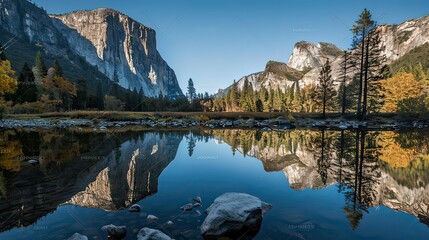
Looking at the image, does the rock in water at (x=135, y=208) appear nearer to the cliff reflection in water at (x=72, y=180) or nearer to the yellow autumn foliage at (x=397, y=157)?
the cliff reflection in water at (x=72, y=180)

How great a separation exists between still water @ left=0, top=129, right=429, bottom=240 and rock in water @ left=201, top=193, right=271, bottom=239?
248mm

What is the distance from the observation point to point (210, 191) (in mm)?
7738

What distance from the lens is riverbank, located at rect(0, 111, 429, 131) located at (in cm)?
3426

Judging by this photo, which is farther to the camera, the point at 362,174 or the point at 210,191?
the point at 362,174

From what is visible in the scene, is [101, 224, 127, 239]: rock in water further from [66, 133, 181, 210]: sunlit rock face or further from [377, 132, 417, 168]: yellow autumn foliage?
[377, 132, 417, 168]: yellow autumn foliage

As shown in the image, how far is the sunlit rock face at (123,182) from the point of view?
21.8 feet

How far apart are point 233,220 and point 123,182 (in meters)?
4.84

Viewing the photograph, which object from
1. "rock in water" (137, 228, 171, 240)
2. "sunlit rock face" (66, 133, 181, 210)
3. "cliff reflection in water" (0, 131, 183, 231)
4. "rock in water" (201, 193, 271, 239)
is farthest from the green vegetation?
"rock in water" (137, 228, 171, 240)

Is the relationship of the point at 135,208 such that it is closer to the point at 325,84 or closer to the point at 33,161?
the point at 33,161

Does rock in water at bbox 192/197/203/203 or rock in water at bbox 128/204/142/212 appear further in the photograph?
rock in water at bbox 192/197/203/203

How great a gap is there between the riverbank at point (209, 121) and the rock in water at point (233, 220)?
1093 inches

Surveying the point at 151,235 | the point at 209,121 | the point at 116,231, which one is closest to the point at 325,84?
the point at 209,121

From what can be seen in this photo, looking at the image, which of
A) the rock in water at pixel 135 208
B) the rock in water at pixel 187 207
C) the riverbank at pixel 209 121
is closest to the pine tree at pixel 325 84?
the riverbank at pixel 209 121

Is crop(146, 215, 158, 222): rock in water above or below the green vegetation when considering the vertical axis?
below
